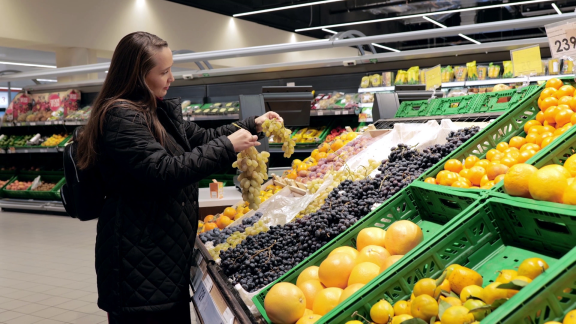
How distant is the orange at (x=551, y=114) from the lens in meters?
1.98

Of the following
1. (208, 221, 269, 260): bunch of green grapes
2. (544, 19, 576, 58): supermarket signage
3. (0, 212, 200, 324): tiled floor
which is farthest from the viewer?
(0, 212, 200, 324): tiled floor

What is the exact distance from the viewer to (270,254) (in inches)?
77.0

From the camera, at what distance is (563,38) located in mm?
2463

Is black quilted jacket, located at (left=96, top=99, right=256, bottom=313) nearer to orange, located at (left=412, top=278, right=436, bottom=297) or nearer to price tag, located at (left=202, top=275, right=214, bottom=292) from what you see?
price tag, located at (left=202, top=275, right=214, bottom=292)

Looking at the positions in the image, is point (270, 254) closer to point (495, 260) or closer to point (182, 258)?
point (182, 258)

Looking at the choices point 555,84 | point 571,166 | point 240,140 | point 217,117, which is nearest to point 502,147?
point 555,84

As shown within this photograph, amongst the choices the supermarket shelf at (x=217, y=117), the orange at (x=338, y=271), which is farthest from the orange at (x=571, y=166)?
the supermarket shelf at (x=217, y=117)

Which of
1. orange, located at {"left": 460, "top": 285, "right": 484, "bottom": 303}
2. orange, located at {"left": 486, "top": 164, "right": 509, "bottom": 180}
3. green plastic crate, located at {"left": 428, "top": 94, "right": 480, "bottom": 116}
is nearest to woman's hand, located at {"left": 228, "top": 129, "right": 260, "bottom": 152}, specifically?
orange, located at {"left": 486, "top": 164, "right": 509, "bottom": 180}

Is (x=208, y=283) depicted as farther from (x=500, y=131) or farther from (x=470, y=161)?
(x=500, y=131)

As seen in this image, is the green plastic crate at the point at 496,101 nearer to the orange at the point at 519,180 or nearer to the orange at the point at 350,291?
the orange at the point at 519,180

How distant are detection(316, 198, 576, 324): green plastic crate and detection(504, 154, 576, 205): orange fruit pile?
4 cm

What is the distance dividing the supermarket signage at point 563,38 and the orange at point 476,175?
1052mm

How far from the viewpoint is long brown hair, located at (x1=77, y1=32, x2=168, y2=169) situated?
176 cm

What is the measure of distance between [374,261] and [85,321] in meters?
2.98
